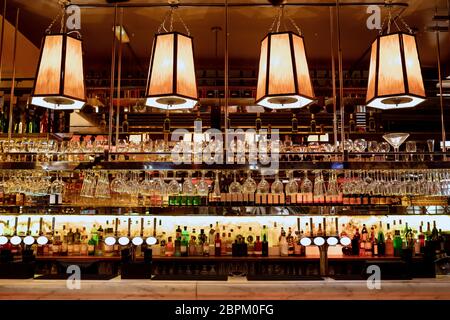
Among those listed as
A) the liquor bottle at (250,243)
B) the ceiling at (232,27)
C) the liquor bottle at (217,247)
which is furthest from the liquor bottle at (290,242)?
the ceiling at (232,27)

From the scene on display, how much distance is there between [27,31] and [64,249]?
2.99 meters

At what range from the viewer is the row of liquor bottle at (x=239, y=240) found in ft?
19.5

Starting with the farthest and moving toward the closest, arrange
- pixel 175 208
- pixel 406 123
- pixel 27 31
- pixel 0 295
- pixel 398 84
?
pixel 406 123
pixel 175 208
pixel 27 31
pixel 0 295
pixel 398 84

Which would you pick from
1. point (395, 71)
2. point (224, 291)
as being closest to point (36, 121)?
point (224, 291)

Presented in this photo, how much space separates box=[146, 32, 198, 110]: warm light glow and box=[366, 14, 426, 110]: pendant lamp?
1118mm

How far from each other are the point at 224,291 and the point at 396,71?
2.08 meters

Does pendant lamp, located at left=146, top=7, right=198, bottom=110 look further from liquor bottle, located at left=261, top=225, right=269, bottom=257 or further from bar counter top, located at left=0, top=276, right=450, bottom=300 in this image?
liquor bottle, located at left=261, top=225, right=269, bottom=257

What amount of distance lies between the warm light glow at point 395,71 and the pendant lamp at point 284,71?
408mm

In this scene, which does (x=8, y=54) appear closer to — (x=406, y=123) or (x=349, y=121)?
(x=349, y=121)

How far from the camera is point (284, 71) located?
2588 mm

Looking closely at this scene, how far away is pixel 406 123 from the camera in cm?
691

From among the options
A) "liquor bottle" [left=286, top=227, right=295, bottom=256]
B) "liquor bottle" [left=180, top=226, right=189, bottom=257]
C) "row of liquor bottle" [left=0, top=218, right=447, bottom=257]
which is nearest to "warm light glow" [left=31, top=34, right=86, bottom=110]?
"row of liquor bottle" [left=0, top=218, right=447, bottom=257]

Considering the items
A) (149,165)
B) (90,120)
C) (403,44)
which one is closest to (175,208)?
(90,120)

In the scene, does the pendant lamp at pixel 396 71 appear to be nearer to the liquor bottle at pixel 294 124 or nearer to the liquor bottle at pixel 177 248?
the liquor bottle at pixel 294 124
